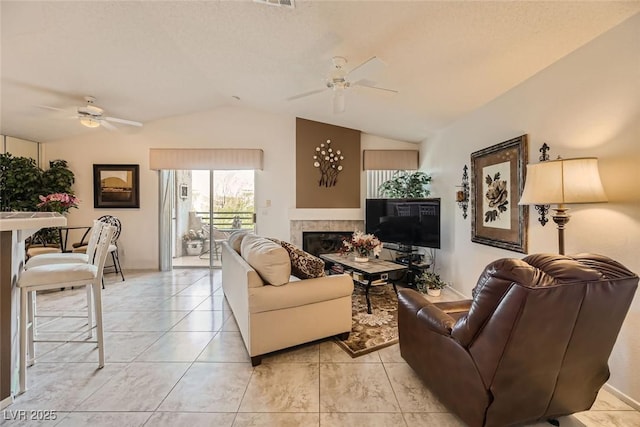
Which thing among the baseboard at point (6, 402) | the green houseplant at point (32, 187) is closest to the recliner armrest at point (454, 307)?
the baseboard at point (6, 402)

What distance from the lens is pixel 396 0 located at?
1.89 meters

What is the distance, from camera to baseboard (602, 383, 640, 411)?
1.67 metres

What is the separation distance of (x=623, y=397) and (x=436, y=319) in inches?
53.8

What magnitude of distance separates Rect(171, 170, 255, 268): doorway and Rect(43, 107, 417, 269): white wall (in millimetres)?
301

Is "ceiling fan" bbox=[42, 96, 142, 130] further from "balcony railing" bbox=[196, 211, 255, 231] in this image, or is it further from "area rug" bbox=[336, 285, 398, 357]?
"area rug" bbox=[336, 285, 398, 357]

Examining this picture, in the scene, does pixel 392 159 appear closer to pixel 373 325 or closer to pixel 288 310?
pixel 373 325

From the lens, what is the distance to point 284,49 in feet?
9.01

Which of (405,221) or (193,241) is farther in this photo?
(193,241)

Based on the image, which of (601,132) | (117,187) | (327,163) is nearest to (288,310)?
(601,132)

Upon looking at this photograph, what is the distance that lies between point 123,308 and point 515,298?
3.92m

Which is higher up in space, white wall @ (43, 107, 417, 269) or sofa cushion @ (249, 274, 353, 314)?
white wall @ (43, 107, 417, 269)

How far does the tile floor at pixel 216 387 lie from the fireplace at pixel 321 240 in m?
2.51

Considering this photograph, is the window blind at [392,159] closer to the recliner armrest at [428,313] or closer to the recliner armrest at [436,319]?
the recliner armrest at [428,313]

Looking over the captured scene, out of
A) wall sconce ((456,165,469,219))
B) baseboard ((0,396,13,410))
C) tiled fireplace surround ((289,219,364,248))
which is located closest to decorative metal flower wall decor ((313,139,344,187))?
tiled fireplace surround ((289,219,364,248))
